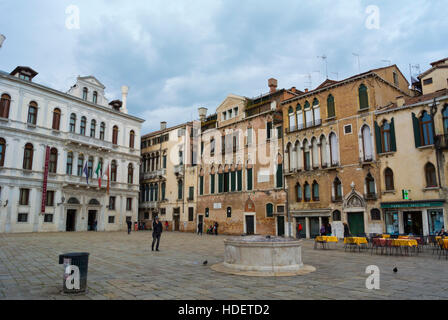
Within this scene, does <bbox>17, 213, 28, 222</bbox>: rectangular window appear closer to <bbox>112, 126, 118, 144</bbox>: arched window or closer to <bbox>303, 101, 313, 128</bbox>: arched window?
<bbox>112, 126, 118, 144</bbox>: arched window

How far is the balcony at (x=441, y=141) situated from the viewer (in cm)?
2028

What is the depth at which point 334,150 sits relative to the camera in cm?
2602

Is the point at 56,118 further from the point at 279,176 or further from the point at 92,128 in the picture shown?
the point at 279,176

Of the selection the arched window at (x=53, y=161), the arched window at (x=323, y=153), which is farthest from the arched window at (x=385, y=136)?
the arched window at (x=53, y=161)

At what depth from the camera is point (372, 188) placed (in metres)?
23.5

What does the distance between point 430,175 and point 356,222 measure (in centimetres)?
581

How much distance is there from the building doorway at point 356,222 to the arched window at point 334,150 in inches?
158

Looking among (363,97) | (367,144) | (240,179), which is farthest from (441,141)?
(240,179)

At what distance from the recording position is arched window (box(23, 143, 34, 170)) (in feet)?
105

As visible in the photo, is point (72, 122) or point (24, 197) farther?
point (72, 122)

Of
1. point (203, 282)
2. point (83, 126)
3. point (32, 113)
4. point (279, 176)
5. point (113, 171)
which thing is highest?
point (32, 113)

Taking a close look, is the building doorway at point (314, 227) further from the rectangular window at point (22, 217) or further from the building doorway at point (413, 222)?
the rectangular window at point (22, 217)

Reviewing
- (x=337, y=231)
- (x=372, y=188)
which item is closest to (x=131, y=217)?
(x=337, y=231)
